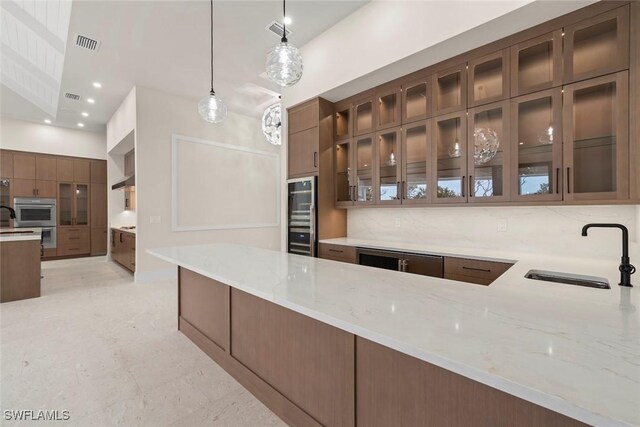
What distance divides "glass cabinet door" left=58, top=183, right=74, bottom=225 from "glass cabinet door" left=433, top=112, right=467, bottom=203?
8617mm

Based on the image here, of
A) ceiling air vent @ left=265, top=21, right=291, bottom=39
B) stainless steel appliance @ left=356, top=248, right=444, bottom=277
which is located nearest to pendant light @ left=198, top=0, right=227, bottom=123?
ceiling air vent @ left=265, top=21, right=291, bottom=39

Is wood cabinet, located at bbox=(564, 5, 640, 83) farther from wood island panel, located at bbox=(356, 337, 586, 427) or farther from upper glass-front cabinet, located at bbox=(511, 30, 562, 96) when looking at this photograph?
wood island panel, located at bbox=(356, 337, 586, 427)

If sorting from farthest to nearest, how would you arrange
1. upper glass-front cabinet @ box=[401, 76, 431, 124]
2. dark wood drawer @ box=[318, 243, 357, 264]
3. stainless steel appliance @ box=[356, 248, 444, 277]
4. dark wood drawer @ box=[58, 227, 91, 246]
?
dark wood drawer @ box=[58, 227, 91, 246]
dark wood drawer @ box=[318, 243, 357, 264]
upper glass-front cabinet @ box=[401, 76, 431, 124]
stainless steel appliance @ box=[356, 248, 444, 277]

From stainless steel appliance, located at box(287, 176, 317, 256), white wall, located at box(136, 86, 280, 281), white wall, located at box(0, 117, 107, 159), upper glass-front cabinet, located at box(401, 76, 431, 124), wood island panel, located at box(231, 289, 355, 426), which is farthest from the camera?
white wall, located at box(0, 117, 107, 159)

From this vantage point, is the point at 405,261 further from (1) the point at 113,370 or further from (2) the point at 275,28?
(2) the point at 275,28

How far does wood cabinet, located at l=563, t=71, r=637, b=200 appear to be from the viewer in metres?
1.95

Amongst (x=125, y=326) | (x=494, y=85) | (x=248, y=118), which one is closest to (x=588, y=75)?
(x=494, y=85)

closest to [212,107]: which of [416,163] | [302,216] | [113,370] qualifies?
[302,216]

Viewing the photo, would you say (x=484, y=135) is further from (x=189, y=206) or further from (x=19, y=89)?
(x=19, y=89)

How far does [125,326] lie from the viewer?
9.72ft

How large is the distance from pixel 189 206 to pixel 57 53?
275 cm

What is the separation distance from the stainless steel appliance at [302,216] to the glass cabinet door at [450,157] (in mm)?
1460

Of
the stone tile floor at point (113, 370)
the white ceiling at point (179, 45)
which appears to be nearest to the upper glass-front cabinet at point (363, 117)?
the white ceiling at point (179, 45)

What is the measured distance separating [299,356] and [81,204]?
845cm
